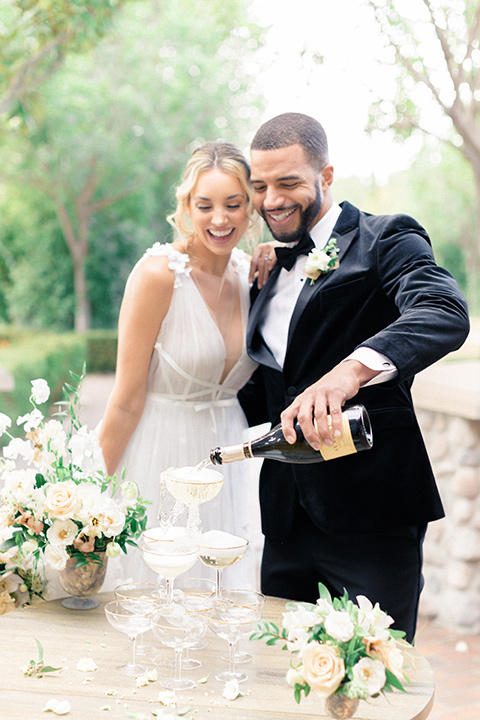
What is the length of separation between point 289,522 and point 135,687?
856 millimetres

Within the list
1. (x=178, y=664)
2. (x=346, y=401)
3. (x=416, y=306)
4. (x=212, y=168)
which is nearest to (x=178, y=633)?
(x=178, y=664)

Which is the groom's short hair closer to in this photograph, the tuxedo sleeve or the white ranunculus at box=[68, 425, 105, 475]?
the tuxedo sleeve

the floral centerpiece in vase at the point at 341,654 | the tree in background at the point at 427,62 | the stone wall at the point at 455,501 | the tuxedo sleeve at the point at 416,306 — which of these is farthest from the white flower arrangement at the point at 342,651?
the tree in background at the point at 427,62

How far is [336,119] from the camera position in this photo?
519cm

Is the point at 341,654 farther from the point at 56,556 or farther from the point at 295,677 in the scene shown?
the point at 56,556

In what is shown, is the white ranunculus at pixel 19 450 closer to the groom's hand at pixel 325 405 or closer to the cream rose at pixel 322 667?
the groom's hand at pixel 325 405

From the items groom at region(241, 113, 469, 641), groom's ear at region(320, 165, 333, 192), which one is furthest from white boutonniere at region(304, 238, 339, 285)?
groom's ear at region(320, 165, 333, 192)

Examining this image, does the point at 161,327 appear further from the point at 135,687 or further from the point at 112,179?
the point at 112,179

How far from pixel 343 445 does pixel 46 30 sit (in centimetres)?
646

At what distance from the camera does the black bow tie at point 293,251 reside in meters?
2.46

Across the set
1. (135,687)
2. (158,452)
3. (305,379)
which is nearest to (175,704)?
(135,687)

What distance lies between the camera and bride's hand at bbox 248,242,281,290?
109 inches

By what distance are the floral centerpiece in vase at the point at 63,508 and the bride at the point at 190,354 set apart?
0.65 meters

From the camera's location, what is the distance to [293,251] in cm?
249
